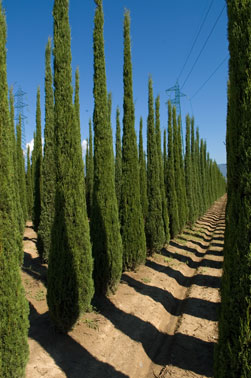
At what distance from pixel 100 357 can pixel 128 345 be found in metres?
0.65

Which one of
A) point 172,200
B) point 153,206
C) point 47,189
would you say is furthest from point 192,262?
point 47,189

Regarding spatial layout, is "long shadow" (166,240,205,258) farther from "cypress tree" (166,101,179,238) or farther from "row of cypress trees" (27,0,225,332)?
"row of cypress trees" (27,0,225,332)

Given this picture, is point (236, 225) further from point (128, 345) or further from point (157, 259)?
point (157, 259)

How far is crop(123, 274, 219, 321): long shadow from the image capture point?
7.23 metres

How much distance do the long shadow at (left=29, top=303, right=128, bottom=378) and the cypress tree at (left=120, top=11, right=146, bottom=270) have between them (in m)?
4.01

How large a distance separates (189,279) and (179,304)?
236 centimetres

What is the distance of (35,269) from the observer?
401 inches

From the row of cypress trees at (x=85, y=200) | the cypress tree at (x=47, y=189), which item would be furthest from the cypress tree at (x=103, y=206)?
the cypress tree at (x=47, y=189)

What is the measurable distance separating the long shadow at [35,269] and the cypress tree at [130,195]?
2684 mm

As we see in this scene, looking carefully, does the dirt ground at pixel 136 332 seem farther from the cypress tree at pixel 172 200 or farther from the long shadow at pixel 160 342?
the cypress tree at pixel 172 200

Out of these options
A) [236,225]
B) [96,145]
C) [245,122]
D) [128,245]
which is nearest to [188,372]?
[236,225]

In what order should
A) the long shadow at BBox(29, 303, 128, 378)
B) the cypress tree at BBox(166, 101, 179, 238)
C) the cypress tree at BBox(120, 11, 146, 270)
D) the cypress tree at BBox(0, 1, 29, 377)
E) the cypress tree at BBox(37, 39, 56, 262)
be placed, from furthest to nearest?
the cypress tree at BBox(166, 101, 179, 238), the cypress tree at BBox(37, 39, 56, 262), the cypress tree at BBox(120, 11, 146, 270), the long shadow at BBox(29, 303, 128, 378), the cypress tree at BBox(0, 1, 29, 377)

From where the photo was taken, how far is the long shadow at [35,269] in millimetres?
9291

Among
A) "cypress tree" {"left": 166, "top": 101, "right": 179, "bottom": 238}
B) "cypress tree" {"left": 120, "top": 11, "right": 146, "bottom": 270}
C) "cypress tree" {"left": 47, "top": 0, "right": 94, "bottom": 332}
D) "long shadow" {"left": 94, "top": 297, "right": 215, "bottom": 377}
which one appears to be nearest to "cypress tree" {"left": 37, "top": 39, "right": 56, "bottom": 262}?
"cypress tree" {"left": 120, "top": 11, "right": 146, "bottom": 270}
